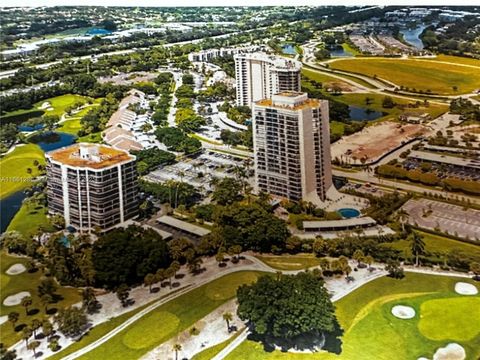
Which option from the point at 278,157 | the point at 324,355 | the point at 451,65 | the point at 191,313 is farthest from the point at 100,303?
the point at 451,65

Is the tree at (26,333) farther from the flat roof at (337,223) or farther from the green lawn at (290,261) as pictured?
the flat roof at (337,223)

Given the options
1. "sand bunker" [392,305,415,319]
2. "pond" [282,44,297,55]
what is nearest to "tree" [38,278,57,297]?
"sand bunker" [392,305,415,319]

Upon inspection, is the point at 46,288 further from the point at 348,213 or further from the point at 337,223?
the point at 348,213

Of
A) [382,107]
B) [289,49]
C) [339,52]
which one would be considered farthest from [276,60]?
[382,107]

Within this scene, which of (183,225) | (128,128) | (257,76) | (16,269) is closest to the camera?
(16,269)

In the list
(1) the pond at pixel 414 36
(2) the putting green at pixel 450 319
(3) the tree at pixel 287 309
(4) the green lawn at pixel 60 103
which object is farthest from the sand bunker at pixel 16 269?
(1) the pond at pixel 414 36

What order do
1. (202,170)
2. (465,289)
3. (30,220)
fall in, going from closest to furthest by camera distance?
(465,289), (30,220), (202,170)

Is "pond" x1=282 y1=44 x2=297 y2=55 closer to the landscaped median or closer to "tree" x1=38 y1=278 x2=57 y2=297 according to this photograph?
the landscaped median
